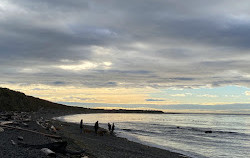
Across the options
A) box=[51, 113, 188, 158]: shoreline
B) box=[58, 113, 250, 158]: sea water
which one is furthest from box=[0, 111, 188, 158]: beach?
box=[58, 113, 250, 158]: sea water

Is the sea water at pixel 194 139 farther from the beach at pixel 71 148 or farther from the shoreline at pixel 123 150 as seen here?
the beach at pixel 71 148

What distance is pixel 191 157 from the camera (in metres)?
22.0

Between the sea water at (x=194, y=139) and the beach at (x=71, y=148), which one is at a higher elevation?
the beach at (x=71, y=148)

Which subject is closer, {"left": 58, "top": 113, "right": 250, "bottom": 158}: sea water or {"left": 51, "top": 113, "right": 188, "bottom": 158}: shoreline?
{"left": 51, "top": 113, "right": 188, "bottom": 158}: shoreline

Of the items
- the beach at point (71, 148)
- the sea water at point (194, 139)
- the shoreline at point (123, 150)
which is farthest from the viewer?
the sea water at point (194, 139)

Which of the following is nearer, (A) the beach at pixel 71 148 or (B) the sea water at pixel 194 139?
(A) the beach at pixel 71 148

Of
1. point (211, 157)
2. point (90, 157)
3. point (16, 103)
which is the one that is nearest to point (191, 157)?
point (211, 157)

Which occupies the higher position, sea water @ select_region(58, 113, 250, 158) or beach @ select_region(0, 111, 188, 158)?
beach @ select_region(0, 111, 188, 158)

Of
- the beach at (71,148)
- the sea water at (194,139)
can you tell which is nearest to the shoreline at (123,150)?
the beach at (71,148)

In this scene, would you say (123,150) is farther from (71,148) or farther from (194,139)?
(194,139)

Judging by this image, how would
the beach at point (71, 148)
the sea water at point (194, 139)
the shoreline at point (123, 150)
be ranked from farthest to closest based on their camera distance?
the sea water at point (194, 139) → the shoreline at point (123, 150) → the beach at point (71, 148)

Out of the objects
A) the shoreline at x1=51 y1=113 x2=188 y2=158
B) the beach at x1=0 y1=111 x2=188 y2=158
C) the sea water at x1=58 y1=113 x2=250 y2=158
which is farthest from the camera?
the sea water at x1=58 y1=113 x2=250 y2=158

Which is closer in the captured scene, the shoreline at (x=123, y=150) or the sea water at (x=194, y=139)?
the shoreline at (x=123, y=150)

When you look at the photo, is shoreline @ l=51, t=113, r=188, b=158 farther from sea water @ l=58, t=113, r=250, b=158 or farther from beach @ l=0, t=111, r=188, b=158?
sea water @ l=58, t=113, r=250, b=158
